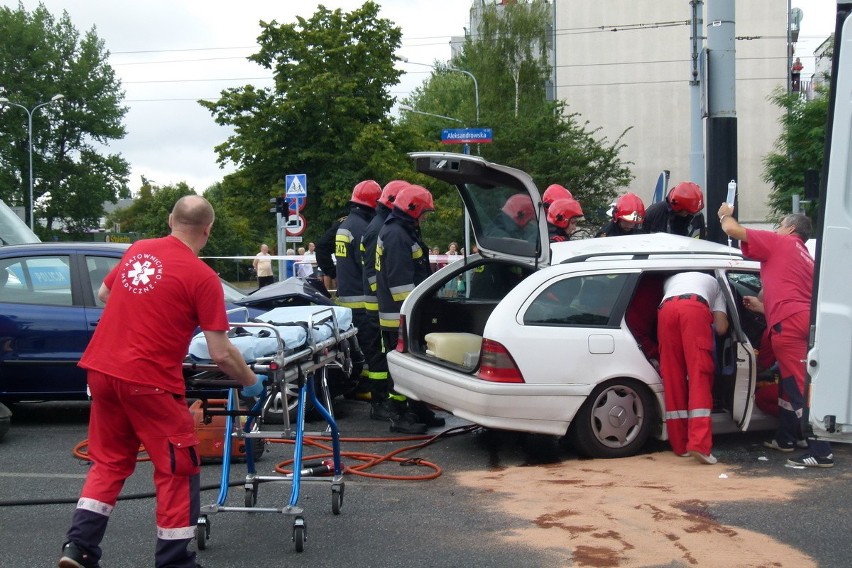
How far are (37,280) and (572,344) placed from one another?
188 inches

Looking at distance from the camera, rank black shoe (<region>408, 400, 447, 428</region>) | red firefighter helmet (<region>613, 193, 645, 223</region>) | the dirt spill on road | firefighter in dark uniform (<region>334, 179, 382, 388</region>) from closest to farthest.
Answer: the dirt spill on road < black shoe (<region>408, 400, 447, 428</region>) < firefighter in dark uniform (<region>334, 179, 382, 388</region>) < red firefighter helmet (<region>613, 193, 645, 223</region>)

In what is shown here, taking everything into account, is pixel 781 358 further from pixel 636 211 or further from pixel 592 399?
pixel 636 211

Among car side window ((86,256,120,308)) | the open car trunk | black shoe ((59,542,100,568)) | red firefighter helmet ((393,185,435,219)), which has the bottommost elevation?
black shoe ((59,542,100,568))

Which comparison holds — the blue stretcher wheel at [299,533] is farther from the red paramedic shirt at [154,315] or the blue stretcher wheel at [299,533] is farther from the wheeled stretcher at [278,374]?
the red paramedic shirt at [154,315]

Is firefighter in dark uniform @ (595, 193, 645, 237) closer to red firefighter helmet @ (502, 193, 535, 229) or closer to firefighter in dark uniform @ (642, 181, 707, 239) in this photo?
firefighter in dark uniform @ (642, 181, 707, 239)

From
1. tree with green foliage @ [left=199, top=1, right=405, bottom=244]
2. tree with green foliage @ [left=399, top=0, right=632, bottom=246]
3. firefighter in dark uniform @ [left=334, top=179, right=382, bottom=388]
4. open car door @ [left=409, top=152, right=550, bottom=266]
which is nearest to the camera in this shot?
open car door @ [left=409, top=152, right=550, bottom=266]

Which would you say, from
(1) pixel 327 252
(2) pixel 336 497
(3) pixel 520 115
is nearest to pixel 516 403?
(2) pixel 336 497

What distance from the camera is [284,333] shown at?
5.72 metres

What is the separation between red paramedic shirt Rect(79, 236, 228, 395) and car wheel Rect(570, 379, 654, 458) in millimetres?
3487

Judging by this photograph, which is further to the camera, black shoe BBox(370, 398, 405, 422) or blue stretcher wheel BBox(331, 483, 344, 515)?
black shoe BBox(370, 398, 405, 422)

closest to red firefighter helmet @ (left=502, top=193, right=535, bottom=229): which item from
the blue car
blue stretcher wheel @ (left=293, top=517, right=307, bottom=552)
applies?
the blue car

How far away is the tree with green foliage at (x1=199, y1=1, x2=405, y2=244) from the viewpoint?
37.2m

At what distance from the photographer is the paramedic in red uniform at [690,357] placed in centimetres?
734

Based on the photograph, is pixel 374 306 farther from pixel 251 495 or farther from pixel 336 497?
pixel 251 495
